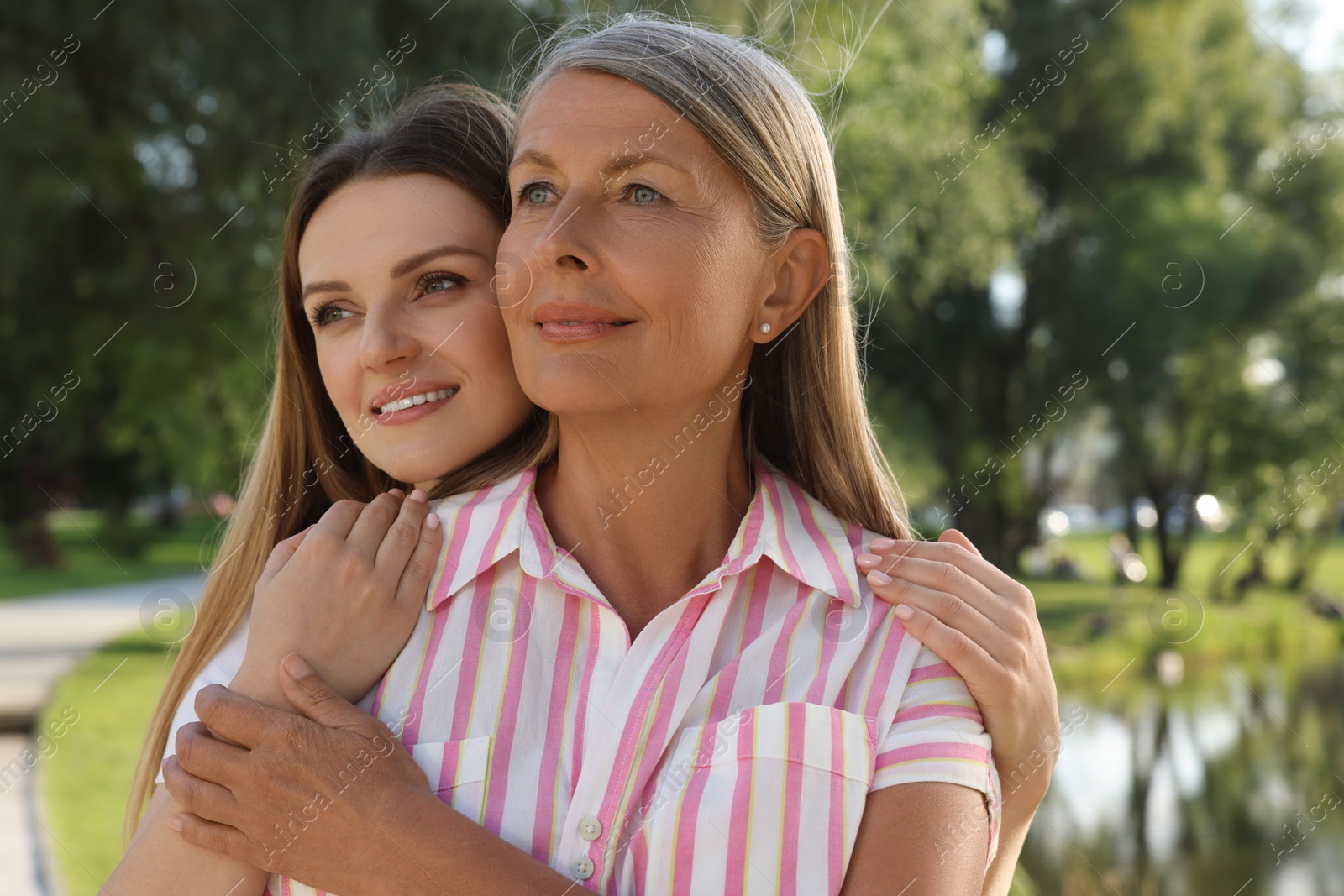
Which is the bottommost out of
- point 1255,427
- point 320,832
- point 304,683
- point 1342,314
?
point 320,832

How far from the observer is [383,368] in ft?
7.62

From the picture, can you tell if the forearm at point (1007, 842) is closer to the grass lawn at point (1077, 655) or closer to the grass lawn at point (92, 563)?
the grass lawn at point (1077, 655)

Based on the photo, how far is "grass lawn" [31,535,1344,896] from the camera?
25.0 ft

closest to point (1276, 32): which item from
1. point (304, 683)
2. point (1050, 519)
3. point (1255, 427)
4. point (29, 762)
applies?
point (1255, 427)

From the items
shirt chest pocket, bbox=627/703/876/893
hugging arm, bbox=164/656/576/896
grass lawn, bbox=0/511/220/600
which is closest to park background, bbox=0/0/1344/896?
grass lawn, bbox=0/511/220/600

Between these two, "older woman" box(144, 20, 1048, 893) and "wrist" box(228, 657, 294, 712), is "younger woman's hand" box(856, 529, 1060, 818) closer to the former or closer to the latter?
"older woman" box(144, 20, 1048, 893)

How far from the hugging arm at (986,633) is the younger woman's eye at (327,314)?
1148 millimetres

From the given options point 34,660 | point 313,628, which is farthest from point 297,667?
point 34,660

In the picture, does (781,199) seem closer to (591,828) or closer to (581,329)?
(581,329)

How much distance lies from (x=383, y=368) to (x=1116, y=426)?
19.4 meters

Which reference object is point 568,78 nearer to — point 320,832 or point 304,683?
point 304,683

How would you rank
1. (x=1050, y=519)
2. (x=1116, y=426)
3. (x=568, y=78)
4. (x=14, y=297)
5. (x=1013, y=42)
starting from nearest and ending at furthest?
(x=568, y=78) → (x=14, y=297) → (x=1013, y=42) → (x=1116, y=426) → (x=1050, y=519)

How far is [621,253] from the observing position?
1.88 m

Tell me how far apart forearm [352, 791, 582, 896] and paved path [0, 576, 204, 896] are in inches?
123
